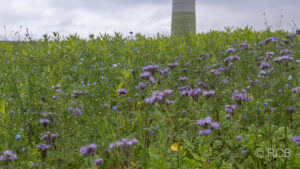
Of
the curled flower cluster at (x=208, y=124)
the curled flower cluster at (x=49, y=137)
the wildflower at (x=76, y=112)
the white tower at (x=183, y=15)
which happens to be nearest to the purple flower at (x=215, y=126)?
the curled flower cluster at (x=208, y=124)

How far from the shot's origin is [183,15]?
511 inches

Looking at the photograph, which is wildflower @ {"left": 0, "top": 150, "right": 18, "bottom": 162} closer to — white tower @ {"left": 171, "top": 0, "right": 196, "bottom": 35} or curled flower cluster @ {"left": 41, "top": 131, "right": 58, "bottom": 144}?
curled flower cluster @ {"left": 41, "top": 131, "right": 58, "bottom": 144}

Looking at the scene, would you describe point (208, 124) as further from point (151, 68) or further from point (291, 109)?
point (291, 109)

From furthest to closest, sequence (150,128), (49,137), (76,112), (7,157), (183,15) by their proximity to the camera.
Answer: (183,15) < (76,112) < (150,128) < (49,137) < (7,157)

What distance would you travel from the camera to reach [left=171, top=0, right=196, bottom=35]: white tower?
1300 cm

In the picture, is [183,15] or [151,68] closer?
[151,68]

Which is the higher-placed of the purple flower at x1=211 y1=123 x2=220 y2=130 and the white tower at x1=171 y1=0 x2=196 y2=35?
the white tower at x1=171 y1=0 x2=196 y2=35

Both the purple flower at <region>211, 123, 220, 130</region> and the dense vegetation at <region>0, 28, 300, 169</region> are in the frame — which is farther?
the dense vegetation at <region>0, 28, 300, 169</region>

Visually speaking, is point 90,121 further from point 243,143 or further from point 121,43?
point 121,43

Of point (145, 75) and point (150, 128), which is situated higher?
point (145, 75)

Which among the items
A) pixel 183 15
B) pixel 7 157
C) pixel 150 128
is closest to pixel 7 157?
pixel 7 157

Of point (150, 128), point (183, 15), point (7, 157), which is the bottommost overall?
point (7, 157)

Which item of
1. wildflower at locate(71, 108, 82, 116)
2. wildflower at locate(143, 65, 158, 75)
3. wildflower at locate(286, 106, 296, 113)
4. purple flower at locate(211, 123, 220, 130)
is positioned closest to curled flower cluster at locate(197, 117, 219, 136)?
purple flower at locate(211, 123, 220, 130)

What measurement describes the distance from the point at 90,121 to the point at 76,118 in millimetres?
335
